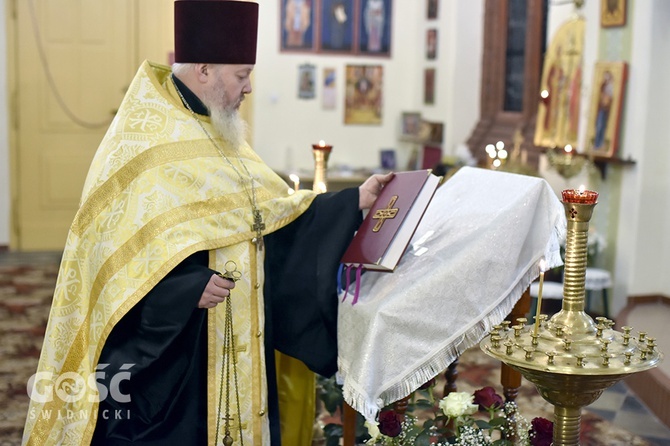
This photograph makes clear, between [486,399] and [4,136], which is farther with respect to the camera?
[4,136]

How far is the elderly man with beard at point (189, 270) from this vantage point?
2775mm

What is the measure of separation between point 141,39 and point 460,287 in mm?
7236

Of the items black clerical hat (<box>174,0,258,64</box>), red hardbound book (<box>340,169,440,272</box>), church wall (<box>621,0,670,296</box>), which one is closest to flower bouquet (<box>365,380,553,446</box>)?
red hardbound book (<box>340,169,440,272</box>)

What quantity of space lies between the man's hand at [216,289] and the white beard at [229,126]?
1.72 ft

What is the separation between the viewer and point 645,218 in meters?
6.23

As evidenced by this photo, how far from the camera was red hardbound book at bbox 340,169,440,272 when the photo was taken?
2707 mm

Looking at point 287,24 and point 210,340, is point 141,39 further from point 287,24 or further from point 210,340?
point 210,340

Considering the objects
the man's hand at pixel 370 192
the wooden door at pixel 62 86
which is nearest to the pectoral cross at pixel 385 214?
the man's hand at pixel 370 192

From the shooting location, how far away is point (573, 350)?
6.67 feet

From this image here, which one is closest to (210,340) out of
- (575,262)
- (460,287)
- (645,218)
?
(460,287)

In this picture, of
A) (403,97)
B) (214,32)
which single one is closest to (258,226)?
(214,32)

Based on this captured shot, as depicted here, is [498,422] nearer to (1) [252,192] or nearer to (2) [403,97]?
(1) [252,192]
